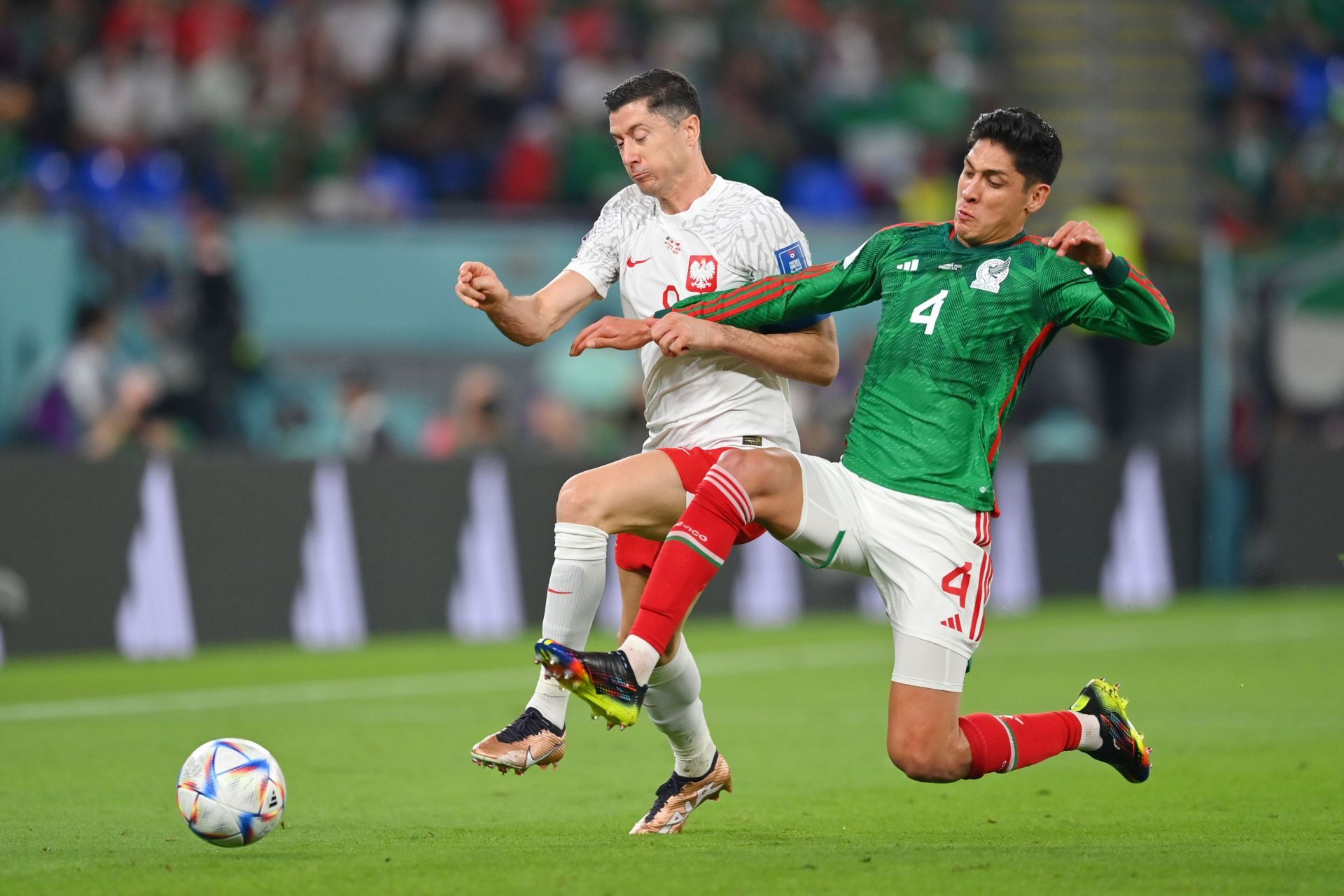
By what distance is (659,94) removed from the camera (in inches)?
255

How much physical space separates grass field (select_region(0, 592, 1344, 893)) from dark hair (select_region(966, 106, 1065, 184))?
2106mm

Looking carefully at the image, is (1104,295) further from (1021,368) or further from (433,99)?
(433,99)

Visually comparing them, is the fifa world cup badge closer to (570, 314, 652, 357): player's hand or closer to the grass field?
(570, 314, 652, 357): player's hand

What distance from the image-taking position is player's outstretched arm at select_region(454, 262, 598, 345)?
6.18m

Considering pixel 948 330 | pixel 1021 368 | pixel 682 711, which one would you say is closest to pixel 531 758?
pixel 682 711

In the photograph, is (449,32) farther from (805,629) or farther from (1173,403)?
(1173,403)

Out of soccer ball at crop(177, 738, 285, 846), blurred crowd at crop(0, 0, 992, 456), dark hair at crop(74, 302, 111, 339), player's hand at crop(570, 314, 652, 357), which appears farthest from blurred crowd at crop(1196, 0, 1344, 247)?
soccer ball at crop(177, 738, 285, 846)

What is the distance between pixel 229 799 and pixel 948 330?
259 centimetres

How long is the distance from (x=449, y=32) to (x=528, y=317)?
1139 centimetres

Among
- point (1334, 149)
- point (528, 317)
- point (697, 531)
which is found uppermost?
point (1334, 149)

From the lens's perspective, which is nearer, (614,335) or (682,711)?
(614,335)

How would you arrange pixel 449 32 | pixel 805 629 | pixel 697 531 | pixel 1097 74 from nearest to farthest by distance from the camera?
pixel 697 531
pixel 805 629
pixel 449 32
pixel 1097 74

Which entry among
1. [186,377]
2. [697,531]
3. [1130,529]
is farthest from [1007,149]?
[1130,529]

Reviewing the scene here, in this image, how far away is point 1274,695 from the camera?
11148mm
